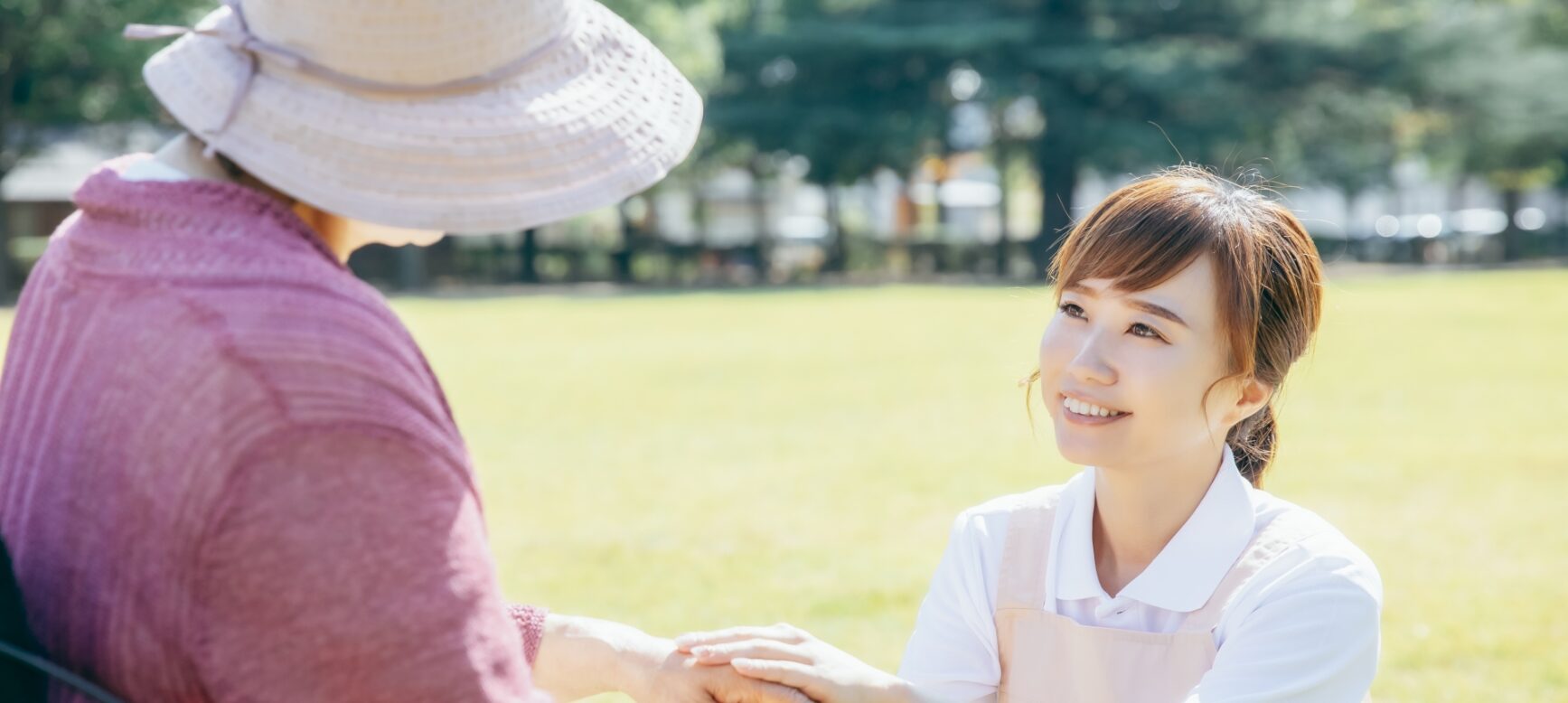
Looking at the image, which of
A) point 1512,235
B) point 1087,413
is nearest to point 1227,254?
point 1087,413

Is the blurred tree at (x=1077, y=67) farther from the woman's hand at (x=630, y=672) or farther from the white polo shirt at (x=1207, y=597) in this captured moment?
the woman's hand at (x=630, y=672)

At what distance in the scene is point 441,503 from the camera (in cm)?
131

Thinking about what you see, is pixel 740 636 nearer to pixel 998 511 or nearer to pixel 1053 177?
pixel 998 511

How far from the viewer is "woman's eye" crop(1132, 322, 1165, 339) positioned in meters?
2.43

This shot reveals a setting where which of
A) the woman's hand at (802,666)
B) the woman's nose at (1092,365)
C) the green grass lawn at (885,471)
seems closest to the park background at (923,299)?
the green grass lawn at (885,471)

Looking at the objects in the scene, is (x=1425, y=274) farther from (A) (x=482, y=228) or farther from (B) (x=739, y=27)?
(A) (x=482, y=228)

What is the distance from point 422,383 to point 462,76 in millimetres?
318

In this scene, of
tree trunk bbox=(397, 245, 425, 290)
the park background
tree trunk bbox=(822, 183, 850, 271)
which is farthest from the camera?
tree trunk bbox=(822, 183, 850, 271)

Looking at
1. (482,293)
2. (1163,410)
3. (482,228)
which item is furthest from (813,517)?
(482,293)

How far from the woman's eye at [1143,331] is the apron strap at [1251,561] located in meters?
0.34

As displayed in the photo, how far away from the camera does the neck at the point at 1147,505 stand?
2.48 meters

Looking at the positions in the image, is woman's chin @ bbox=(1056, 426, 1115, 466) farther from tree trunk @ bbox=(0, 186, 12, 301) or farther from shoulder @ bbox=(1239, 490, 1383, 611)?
tree trunk @ bbox=(0, 186, 12, 301)

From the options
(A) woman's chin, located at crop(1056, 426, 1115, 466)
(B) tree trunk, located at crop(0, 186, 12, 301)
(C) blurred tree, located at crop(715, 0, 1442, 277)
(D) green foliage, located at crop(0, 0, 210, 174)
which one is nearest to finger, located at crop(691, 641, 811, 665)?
(A) woman's chin, located at crop(1056, 426, 1115, 466)

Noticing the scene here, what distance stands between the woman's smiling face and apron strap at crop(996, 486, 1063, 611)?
0.14 metres
